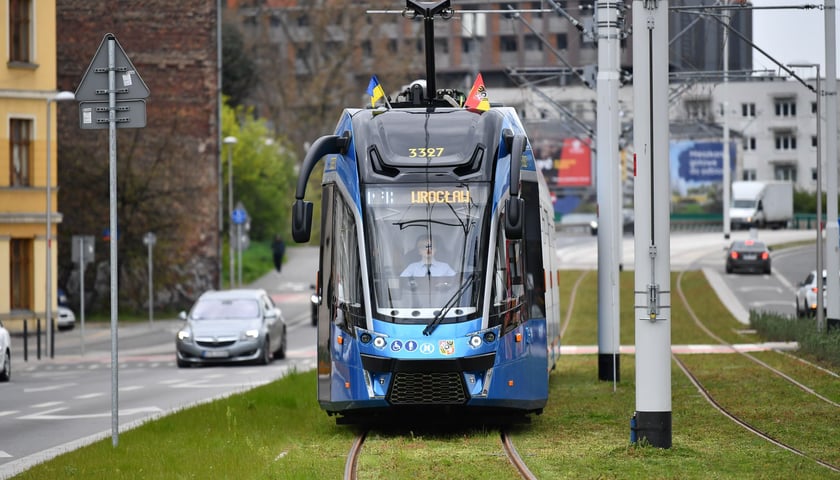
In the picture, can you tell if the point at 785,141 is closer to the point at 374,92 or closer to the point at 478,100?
the point at 374,92

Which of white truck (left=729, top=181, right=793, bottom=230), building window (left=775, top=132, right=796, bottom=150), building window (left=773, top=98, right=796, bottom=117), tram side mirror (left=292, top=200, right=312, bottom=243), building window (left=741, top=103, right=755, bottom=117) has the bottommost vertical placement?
tram side mirror (left=292, top=200, right=312, bottom=243)

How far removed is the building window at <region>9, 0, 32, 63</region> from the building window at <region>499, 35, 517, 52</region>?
137 feet

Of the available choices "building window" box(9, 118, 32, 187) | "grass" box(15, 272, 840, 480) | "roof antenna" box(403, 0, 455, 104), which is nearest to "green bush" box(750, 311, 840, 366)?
"grass" box(15, 272, 840, 480)

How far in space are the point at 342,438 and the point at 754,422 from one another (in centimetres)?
446

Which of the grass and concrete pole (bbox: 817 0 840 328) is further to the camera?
concrete pole (bbox: 817 0 840 328)

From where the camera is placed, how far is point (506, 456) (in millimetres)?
14766

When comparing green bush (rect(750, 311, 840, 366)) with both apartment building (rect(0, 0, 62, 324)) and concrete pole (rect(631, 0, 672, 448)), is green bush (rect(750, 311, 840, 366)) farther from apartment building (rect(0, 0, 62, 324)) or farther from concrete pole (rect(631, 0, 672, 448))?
apartment building (rect(0, 0, 62, 324))

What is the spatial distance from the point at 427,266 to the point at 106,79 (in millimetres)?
3625

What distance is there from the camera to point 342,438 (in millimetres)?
17031

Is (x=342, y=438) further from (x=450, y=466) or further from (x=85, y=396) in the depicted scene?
(x=85, y=396)

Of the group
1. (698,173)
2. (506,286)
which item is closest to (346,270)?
(506,286)

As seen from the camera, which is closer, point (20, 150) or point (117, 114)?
point (117, 114)

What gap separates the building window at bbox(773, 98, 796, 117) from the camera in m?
61.2

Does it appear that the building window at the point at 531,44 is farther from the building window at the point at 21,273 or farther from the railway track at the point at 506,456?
the railway track at the point at 506,456
